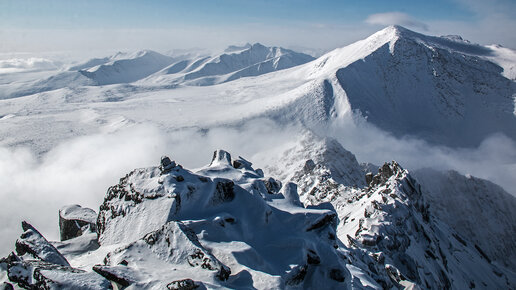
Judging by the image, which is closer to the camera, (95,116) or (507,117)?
(507,117)

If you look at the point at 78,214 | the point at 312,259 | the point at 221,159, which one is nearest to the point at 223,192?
the point at 312,259

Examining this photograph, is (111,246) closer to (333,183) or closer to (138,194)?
(138,194)

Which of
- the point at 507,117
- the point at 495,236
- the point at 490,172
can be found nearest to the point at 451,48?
the point at 507,117

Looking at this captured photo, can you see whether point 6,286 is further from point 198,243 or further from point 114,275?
point 198,243

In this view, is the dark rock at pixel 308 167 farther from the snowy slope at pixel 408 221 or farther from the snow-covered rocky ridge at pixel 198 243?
the snow-covered rocky ridge at pixel 198 243

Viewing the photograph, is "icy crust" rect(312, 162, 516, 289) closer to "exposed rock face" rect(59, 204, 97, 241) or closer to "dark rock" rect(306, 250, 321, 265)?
"dark rock" rect(306, 250, 321, 265)

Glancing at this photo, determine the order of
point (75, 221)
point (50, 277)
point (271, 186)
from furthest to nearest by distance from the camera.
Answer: point (271, 186) < point (75, 221) < point (50, 277)

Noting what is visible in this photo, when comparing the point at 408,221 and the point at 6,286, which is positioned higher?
the point at 6,286
